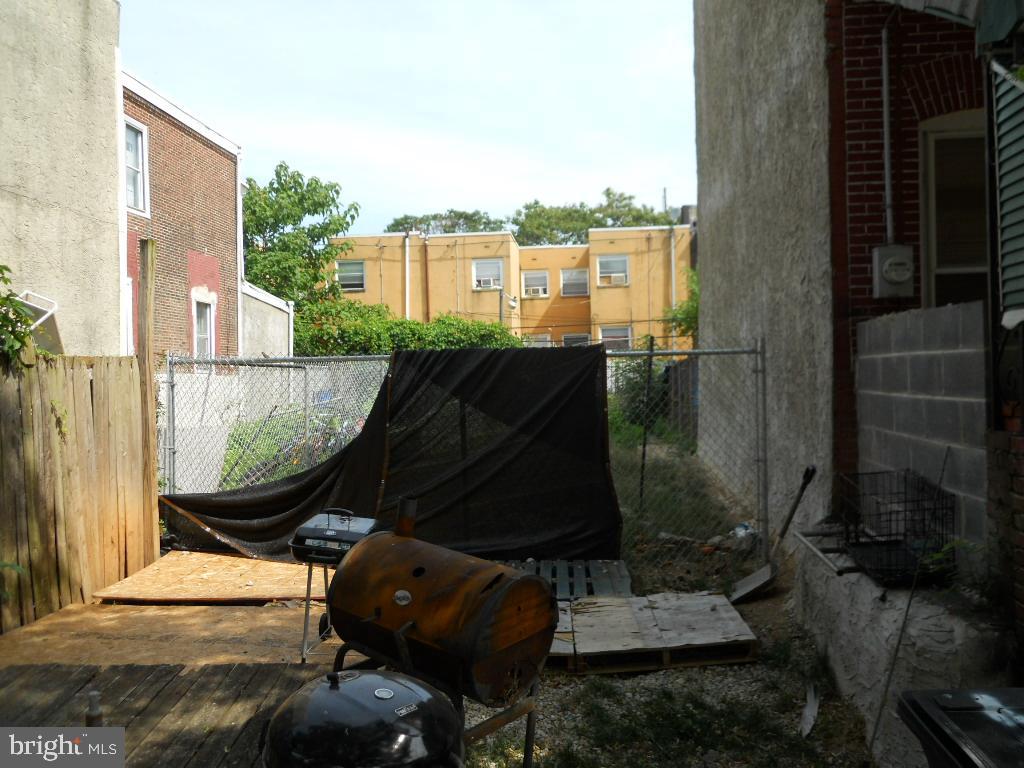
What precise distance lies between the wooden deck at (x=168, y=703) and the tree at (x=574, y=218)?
53068 mm

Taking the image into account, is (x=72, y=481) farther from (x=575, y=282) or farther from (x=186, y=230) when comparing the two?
(x=575, y=282)

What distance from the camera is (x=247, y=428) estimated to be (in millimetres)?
12195

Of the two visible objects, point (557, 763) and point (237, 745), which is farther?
point (557, 763)

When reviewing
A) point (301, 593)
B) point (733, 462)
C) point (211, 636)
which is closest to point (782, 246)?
point (733, 462)

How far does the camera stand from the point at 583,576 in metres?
7.27

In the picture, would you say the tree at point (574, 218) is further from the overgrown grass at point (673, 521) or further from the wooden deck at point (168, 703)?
the wooden deck at point (168, 703)

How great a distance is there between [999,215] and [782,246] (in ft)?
13.1

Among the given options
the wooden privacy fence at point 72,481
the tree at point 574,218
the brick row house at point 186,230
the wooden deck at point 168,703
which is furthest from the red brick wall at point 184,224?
the tree at point 574,218

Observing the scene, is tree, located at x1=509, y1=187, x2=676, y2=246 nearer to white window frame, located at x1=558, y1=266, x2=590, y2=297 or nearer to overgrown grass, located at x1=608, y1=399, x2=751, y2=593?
white window frame, located at x1=558, y1=266, x2=590, y2=297

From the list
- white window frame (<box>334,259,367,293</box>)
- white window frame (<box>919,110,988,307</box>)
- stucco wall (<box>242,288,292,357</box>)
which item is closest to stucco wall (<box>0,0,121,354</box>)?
stucco wall (<box>242,288,292,357</box>)

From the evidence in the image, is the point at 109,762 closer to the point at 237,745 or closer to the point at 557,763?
the point at 237,745

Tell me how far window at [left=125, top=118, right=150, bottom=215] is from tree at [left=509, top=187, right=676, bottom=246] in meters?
42.6

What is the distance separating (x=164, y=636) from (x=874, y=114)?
6.34 metres

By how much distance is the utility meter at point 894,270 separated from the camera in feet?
20.3
